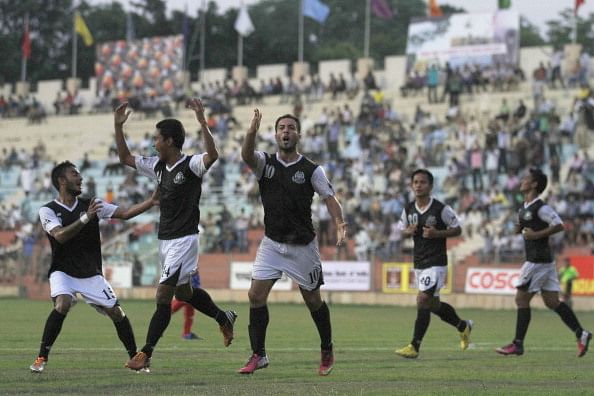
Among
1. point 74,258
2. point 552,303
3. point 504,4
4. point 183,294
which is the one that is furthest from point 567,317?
point 504,4

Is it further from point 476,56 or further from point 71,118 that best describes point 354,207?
point 71,118

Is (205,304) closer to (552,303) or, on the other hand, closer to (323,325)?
(323,325)

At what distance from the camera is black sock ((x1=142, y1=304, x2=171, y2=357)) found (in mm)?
12484

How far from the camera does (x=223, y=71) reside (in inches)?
2510

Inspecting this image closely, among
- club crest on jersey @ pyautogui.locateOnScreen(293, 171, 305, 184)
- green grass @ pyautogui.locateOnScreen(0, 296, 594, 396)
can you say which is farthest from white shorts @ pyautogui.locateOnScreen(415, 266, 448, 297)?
club crest on jersey @ pyautogui.locateOnScreen(293, 171, 305, 184)

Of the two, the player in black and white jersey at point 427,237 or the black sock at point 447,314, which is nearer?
the player in black and white jersey at point 427,237

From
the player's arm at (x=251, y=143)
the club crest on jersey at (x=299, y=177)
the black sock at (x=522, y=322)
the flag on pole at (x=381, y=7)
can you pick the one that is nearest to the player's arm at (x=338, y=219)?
the club crest on jersey at (x=299, y=177)

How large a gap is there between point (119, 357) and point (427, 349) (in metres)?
4.77

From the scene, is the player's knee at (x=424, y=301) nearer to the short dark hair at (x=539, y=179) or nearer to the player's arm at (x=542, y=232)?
the player's arm at (x=542, y=232)

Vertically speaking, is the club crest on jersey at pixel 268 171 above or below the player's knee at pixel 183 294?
above

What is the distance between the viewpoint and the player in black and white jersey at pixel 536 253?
16703 mm

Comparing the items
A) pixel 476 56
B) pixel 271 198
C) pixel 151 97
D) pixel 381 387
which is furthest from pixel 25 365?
pixel 151 97

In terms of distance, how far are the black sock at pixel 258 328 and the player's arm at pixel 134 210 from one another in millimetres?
1454

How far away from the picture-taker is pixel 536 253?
16.9 m
